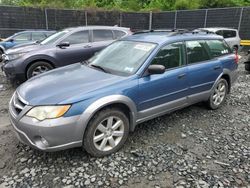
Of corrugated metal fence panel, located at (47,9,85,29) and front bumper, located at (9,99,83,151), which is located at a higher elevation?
corrugated metal fence panel, located at (47,9,85,29)

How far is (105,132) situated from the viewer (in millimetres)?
3305

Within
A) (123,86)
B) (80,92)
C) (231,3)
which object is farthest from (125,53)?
(231,3)

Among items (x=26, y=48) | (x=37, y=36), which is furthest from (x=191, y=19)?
(x=26, y=48)

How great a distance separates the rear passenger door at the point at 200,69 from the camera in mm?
4324

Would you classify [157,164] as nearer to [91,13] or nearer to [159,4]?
[91,13]

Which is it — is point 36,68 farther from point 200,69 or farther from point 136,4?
point 136,4

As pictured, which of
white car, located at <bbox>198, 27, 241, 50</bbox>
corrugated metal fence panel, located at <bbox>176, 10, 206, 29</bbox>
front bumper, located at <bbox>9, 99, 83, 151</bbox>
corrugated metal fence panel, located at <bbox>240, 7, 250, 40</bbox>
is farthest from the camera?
corrugated metal fence panel, located at <bbox>176, 10, 206, 29</bbox>

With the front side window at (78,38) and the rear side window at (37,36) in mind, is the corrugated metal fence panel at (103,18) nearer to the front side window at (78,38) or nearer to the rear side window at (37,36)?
the rear side window at (37,36)

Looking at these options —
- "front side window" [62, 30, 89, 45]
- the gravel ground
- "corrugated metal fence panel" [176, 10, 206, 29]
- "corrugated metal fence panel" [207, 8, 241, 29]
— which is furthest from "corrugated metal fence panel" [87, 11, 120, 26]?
the gravel ground

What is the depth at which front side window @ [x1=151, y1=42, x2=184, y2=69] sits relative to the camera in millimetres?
3838

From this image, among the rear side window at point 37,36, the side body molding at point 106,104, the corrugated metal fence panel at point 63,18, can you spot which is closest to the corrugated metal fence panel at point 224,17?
the corrugated metal fence panel at point 63,18

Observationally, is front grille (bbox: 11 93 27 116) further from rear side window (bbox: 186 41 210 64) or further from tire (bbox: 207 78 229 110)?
tire (bbox: 207 78 229 110)

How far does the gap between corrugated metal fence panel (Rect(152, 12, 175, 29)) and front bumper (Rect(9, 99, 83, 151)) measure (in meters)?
16.1

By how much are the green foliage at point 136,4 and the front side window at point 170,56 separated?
1504cm
